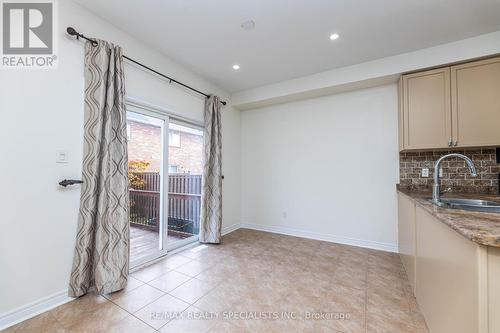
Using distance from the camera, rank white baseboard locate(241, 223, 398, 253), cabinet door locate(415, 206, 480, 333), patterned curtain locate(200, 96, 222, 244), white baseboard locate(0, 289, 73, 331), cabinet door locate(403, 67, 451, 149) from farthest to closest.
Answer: patterned curtain locate(200, 96, 222, 244) → white baseboard locate(241, 223, 398, 253) → cabinet door locate(403, 67, 451, 149) → white baseboard locate(0, 289, 73, 331) → cabinet door locate(415, 206, 480, 333)

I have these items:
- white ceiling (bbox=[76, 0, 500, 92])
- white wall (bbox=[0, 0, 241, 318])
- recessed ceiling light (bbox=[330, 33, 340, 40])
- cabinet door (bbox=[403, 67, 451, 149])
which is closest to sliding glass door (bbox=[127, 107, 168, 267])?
white wall (bbox=[0, 0, 241, 318])

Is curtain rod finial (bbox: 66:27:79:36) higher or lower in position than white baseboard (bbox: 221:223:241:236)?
higher

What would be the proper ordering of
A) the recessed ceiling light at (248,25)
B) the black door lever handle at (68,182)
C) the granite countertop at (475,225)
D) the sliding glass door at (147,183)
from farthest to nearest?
the sliding glass door at (147,183), the recessed ceiling light at (248,25), the black door lever handle at (68,182), the granite countertop at (475,225)

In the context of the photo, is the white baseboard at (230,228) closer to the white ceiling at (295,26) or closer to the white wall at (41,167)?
the white wall at (41,167)

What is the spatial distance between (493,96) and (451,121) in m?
0.41

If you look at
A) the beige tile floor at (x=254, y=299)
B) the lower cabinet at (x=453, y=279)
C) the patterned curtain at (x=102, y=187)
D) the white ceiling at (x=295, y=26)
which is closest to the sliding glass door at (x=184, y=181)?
the beige tile floor at (x=254, y=299)

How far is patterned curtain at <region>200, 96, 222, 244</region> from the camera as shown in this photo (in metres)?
3.30

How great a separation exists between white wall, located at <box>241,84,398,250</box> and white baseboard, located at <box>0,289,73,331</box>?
2.95 metres

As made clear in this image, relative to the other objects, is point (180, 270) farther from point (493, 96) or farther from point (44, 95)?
point (493, 96)

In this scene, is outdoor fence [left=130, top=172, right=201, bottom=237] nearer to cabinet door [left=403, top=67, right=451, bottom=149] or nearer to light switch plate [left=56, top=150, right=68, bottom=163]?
light switch plate [left=56, top=150, right=68, bottom=163]

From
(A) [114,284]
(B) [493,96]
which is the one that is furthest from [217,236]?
(B) [493,96]

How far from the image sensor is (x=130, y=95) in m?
2.39

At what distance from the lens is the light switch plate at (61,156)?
1823 mm

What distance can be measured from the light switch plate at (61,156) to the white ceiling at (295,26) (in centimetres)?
141
